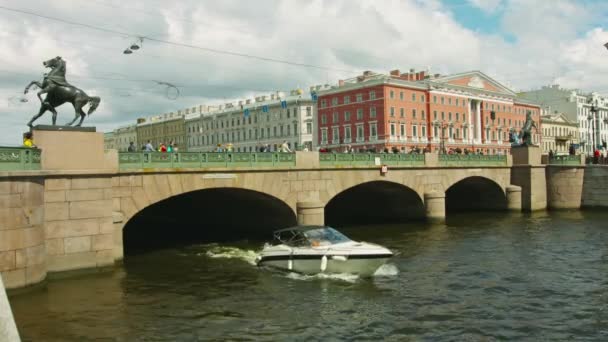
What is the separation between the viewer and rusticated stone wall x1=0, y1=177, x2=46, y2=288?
1573cm

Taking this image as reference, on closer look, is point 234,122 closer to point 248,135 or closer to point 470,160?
point 248,135

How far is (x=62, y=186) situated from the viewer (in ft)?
61.5

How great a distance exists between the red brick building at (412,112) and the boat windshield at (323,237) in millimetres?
61234

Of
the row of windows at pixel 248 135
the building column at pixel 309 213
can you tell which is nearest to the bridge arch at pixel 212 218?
the building column at pixel 309 213

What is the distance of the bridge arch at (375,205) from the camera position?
35.5 m

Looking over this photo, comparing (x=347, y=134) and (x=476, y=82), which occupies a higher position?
(x=476, y=82)

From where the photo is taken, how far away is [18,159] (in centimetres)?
1664

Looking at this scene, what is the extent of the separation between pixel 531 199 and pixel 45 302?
3338cm

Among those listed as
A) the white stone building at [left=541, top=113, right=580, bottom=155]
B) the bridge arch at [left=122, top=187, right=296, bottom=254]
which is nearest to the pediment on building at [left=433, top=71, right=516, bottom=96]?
the white stone building at [left=541, top=113, right=580, bottom=155]

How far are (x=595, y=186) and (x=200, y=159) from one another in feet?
103

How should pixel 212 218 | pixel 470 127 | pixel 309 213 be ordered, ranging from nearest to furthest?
pixel 309 213
pixel 212 218
pixel 470 127

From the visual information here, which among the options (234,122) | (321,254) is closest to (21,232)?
(321,254)

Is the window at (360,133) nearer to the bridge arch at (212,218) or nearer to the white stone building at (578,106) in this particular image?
the bridge arch at (212,218)

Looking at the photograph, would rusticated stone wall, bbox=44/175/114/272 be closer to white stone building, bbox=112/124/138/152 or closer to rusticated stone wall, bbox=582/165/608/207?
rusticated stone wall, bbox=582/165/608/207
